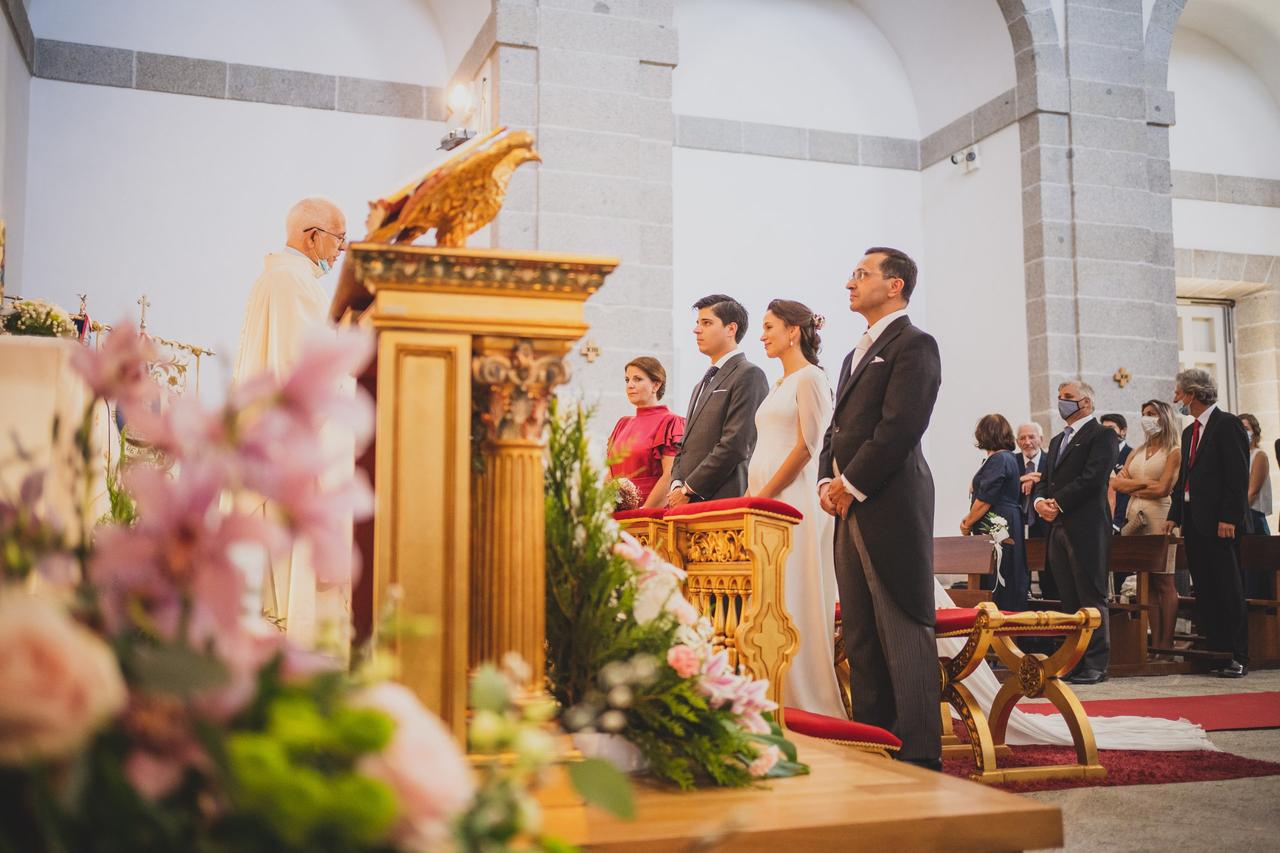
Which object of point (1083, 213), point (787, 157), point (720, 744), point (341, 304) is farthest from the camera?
point (787, 157)

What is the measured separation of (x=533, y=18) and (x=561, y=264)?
7.24 m

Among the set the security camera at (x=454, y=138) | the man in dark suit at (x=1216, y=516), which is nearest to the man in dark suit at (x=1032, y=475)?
the man in dark suit at (x=1216, y=516)

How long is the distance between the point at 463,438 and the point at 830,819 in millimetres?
711

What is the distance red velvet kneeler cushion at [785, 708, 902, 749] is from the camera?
3.01m

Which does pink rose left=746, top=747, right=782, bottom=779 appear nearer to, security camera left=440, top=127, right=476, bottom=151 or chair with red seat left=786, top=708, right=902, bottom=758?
chair with red seat left=786, top=708, right=902, bottom=758

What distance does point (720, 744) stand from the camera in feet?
6.19

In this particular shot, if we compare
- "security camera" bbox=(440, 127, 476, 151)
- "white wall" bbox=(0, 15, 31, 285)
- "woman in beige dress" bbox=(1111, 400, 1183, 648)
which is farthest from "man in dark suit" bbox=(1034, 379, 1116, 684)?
"white wall" bbox=(0, 15, 31, 285)

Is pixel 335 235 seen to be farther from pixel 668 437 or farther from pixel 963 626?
pixel 963 626

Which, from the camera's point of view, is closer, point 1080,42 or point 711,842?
point 711,842

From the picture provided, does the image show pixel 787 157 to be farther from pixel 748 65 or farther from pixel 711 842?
pixel 711 842

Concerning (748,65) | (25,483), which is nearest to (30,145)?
(748,65)

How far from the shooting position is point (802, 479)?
470 cm

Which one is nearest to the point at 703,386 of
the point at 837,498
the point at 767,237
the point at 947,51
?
the point at 837,498

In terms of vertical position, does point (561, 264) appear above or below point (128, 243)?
below
